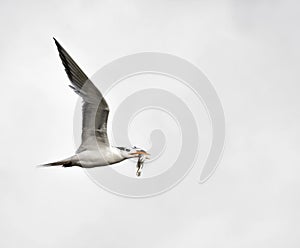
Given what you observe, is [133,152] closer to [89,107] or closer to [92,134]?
[92,134]

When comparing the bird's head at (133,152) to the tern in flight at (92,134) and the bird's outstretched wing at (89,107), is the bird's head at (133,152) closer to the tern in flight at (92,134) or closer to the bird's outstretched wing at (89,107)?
the tern in flight at (92,134)

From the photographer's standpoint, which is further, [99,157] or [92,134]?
[99,157]

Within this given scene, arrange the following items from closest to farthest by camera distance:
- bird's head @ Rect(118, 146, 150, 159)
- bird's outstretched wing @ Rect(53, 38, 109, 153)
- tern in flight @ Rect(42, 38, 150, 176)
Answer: bird's outstretched wing @ Rect(53, 38, 109, 153) → tern in flight @ Rect(42, 38, 150, 176) → bird's head @ Rect(118, 146, 150, 159)

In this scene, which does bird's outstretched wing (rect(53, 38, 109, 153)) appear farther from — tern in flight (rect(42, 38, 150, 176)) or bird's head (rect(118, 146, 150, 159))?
bird's head (rect(118, 146, 150, 159))

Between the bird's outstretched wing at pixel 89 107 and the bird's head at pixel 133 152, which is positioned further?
the bird's head at pixel 133 152

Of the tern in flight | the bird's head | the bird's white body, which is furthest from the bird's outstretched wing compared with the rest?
the bird's head

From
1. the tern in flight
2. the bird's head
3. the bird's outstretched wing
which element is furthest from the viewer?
the bird's head

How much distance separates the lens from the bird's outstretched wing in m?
24.9

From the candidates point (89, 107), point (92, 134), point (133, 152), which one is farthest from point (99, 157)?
point (89, 107)

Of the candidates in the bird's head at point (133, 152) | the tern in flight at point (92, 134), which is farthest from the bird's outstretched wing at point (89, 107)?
the bird's head at point (133, 152)

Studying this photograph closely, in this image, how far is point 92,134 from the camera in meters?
26.1

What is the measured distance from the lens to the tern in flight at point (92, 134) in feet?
82.3

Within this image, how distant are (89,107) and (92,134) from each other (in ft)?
4.03

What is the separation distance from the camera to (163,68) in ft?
126
